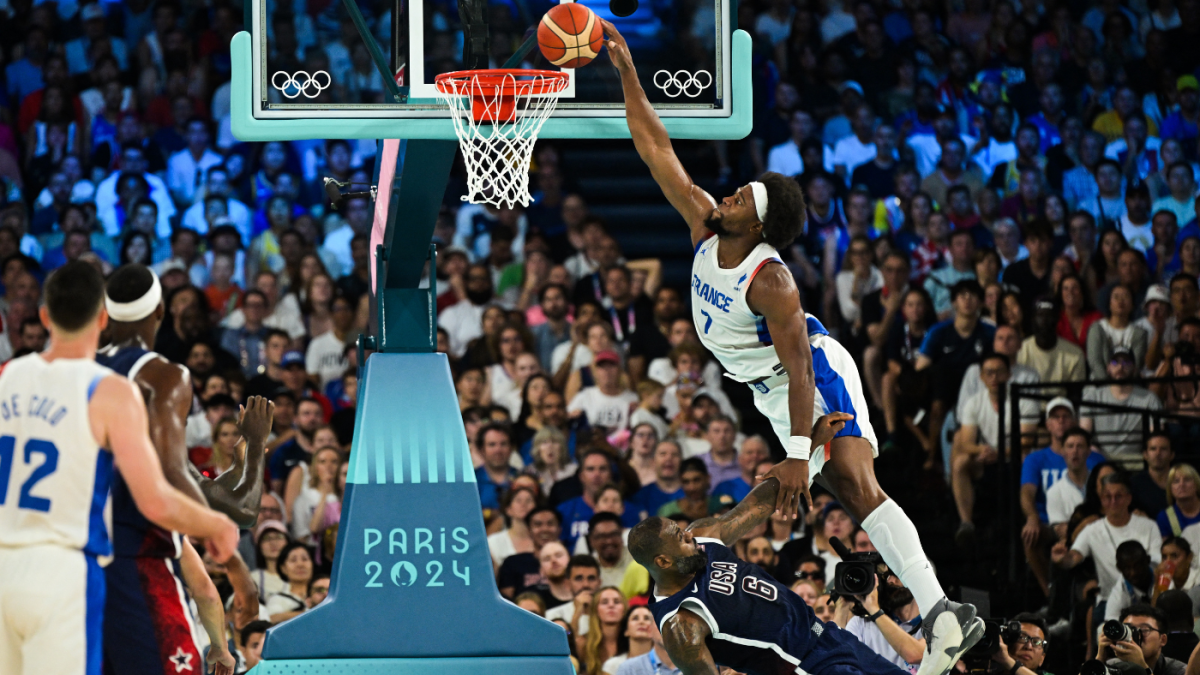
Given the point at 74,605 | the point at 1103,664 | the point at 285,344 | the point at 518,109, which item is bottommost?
the point at 1103,664

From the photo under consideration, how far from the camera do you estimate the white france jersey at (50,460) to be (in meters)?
4.60

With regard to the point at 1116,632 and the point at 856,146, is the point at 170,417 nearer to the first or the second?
the point at 1116,632

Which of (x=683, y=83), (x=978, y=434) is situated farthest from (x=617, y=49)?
(x=978, y=434)

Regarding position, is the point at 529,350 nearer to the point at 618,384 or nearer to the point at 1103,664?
the point at 618,384

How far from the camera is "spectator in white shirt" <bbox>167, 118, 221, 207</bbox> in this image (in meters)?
13.1

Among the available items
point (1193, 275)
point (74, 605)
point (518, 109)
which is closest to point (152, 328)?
point (74, 605)

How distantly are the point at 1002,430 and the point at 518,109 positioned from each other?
499 cm

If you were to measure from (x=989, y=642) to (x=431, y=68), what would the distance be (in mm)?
3780

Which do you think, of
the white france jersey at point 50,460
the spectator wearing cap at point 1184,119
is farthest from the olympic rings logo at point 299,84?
the spectator wearing cap at point 1184,119

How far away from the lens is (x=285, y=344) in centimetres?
1134

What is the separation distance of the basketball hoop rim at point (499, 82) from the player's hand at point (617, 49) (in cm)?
25

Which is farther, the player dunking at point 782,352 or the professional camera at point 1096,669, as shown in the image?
the professional camera at point 1096,669

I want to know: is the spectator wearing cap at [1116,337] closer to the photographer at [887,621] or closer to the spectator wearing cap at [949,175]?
the spectator wearing cap at [949,175]

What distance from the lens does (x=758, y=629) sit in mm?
5875
